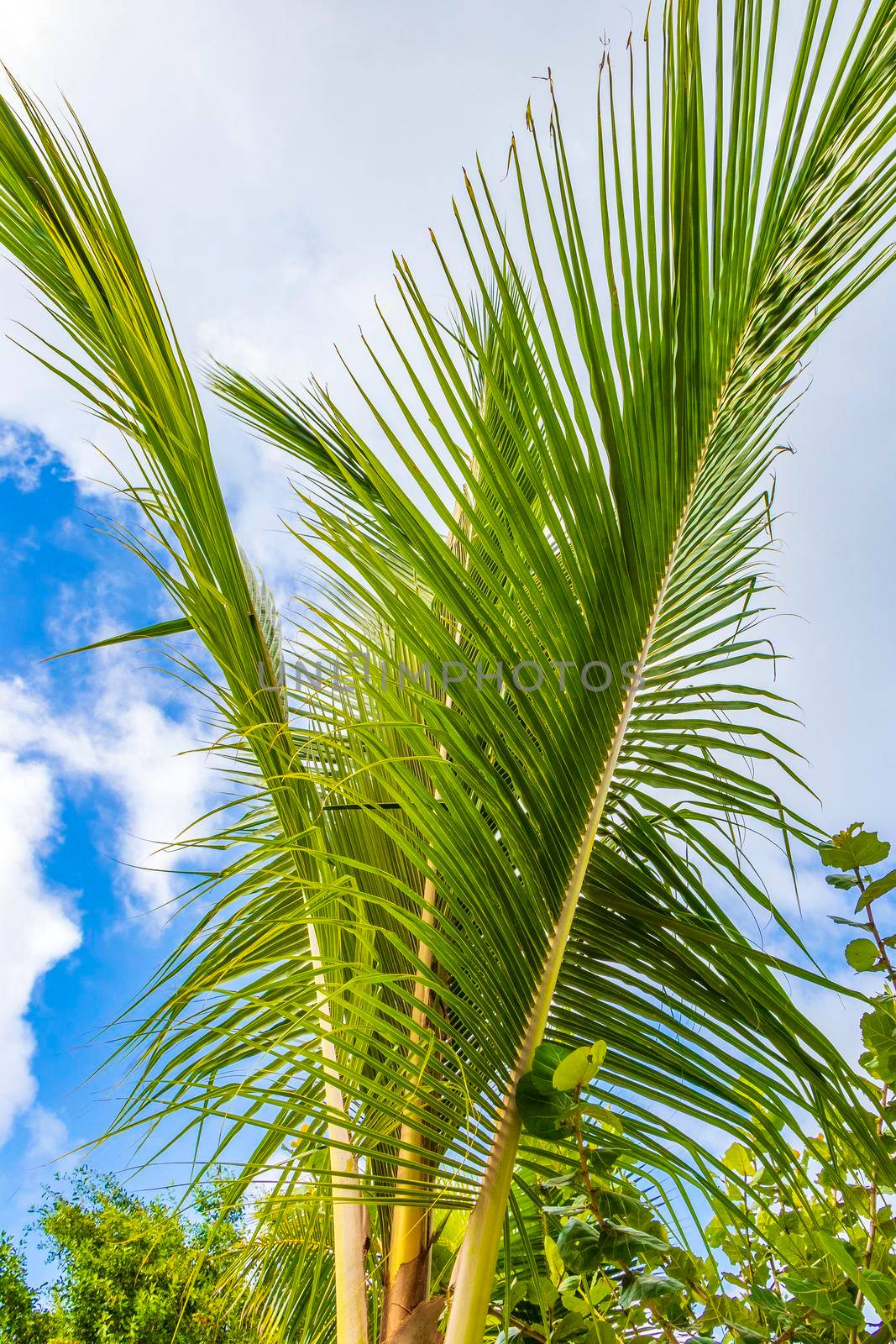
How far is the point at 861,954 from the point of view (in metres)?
0.82

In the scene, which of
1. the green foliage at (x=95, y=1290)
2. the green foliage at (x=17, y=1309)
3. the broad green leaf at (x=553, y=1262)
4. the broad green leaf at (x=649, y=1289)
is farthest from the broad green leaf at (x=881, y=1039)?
the green foliage at (x=17, y=1309)

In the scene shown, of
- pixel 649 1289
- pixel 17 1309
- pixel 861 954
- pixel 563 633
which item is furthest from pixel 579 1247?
pixel 17 1309

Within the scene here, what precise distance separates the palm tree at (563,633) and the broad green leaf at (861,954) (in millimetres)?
95

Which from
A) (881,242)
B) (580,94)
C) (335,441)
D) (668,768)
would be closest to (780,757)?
(668,768)

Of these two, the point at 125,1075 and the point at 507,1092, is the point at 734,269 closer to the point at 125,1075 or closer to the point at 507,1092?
the point at 507,1092

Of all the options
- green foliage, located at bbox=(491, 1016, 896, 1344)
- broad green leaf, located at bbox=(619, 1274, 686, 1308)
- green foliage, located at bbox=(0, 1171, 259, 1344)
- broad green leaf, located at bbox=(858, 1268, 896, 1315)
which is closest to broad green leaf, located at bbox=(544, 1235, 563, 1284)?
green foliage, located at bbox=(491, 1016, 896, 1344)

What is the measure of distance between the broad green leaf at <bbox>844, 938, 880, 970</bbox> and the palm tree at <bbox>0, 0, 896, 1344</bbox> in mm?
95

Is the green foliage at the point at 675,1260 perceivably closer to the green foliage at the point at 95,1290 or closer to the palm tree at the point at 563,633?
the palm tree at the point at 563,633

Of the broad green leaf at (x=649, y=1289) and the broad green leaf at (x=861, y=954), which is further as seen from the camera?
the broad green leaf at (x=861, y=954)

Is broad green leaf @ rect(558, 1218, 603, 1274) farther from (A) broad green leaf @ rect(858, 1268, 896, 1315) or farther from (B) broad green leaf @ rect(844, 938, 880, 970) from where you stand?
(B) broad green leaf @ rect(844, 938, 880, 970)

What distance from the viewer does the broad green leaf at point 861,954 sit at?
0.82m

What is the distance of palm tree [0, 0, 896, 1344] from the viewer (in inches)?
33.0

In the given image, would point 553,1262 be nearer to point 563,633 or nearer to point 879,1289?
point 879,1289

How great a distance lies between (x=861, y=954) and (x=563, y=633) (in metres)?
0.41
